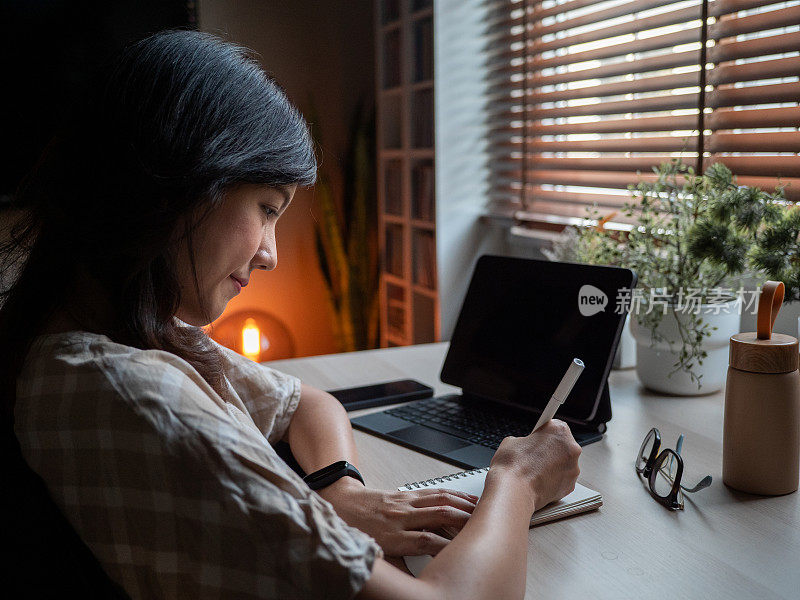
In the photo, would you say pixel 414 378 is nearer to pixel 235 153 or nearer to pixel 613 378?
pixel 613 378

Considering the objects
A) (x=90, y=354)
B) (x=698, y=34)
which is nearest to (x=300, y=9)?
(x=698, y=34)

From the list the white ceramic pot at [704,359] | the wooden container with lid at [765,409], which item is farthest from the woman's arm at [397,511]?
the white ceramic pot at [704,359]

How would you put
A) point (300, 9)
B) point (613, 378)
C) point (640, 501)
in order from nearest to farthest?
point (640, 501) → point (613, 378) → point (300, 9)

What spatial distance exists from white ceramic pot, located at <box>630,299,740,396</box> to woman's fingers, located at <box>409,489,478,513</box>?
0.62m

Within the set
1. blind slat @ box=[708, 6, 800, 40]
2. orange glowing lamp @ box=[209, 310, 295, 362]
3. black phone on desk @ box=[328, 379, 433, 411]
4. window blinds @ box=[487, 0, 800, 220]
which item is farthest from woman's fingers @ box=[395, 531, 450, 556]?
orange glowing lamp @ box=[209, 310, 295, 362]

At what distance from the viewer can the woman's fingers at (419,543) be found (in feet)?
2.43

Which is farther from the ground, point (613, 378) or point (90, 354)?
point (90, 354)

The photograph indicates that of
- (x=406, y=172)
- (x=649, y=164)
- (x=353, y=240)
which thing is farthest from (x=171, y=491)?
(x=353, y=240)

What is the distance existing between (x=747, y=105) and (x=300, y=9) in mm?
2278

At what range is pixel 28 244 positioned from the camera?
0.78 metres

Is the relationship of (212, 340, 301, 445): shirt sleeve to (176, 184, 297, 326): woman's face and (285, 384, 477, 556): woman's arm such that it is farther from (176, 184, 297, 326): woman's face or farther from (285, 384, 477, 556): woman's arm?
(176, 184, 297, 326): woman's face

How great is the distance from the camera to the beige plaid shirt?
541mm

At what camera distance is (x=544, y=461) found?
2.70 ft

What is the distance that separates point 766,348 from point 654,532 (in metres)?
0.26
